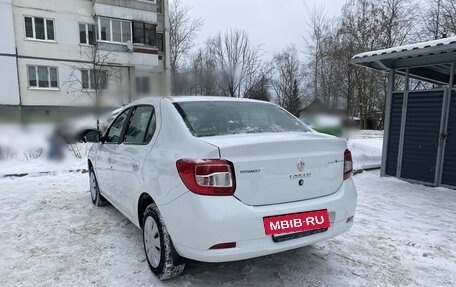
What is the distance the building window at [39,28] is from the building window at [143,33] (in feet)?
16.0

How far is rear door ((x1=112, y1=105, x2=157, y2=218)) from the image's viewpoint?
3.16 meters

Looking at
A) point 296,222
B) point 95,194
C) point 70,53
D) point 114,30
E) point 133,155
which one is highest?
point 114,30

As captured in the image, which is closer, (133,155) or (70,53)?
(133,155)

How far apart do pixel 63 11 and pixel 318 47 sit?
2051 cm

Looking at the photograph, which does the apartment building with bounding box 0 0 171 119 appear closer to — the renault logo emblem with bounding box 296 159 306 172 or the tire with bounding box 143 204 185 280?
the tire with bounding box 143 204 185 280

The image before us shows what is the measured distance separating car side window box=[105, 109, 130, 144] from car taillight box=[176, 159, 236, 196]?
1915mm

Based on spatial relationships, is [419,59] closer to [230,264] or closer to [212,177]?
[230,264]

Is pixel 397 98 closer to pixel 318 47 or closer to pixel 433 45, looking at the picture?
pixel 433 45

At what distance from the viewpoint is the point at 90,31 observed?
21.0 metres

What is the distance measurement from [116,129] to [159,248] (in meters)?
1.94

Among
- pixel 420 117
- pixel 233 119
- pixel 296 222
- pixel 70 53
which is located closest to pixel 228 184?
pixel 296 222

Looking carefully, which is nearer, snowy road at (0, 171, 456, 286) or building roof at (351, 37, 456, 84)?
snowy road at (0, 171, 456, 286)

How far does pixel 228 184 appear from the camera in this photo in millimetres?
2373

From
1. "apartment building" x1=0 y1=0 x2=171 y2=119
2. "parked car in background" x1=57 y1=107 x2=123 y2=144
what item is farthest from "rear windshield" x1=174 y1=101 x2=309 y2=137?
"apartment building" x1=0 y1=0 x2=171 y2=119
